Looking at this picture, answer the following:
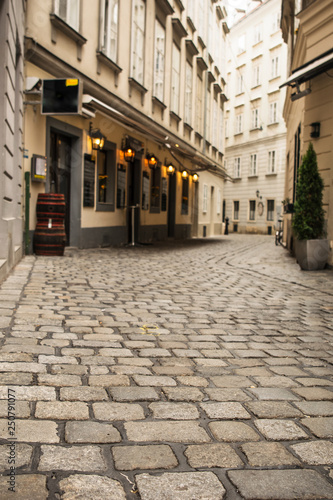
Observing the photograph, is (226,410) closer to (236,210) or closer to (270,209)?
(270,209)

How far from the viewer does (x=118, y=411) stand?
2.37m

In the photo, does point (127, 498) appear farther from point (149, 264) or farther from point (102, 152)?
point (102, 152)

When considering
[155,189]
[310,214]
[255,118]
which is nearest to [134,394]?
[310,214]

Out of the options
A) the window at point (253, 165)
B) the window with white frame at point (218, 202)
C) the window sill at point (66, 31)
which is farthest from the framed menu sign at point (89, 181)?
the window at point (253, 165)

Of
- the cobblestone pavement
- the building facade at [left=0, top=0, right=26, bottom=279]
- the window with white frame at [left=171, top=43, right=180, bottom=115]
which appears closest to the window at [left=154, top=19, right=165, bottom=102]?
the window with white frame at [left=171, top=43, right=180, bottom=115]

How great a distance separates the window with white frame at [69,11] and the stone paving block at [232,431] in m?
9.80

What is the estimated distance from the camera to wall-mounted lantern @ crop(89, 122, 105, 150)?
39.9ft

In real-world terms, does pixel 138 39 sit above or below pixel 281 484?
above

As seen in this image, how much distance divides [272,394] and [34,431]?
1.26m

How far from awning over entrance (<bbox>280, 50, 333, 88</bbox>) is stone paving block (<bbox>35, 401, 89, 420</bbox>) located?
301 inches

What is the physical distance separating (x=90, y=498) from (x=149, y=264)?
782 centimetres

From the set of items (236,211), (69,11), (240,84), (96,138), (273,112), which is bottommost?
(236,211)

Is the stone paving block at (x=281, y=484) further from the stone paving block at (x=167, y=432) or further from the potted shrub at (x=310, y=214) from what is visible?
the potted shrub at (x=310, y=214)

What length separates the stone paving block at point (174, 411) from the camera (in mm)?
2338
